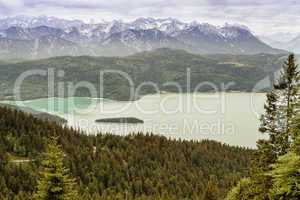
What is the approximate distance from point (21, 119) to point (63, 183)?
396 feet

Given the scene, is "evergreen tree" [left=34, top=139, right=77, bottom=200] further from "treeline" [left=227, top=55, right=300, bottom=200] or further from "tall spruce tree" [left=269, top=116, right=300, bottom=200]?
"tall spruce tree" [left=269, top=116, right=300, bottom=200]

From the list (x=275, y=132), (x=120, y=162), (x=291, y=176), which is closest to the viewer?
(x=291, y=176)

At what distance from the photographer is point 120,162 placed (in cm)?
12975

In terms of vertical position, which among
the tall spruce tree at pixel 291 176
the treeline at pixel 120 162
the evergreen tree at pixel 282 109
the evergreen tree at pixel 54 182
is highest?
the evergreen tree at pixel 282 109

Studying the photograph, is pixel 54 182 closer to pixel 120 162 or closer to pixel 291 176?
pixel 291 176

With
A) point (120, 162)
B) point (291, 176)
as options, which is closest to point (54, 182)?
point (291, 176)

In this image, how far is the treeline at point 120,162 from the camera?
102 metres

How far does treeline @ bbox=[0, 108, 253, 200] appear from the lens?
4028 inches

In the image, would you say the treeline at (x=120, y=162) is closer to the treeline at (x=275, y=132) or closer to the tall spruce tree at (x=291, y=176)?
the treeline at (x=275, y=132)

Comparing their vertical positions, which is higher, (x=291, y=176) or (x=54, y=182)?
(x=291, y=176)

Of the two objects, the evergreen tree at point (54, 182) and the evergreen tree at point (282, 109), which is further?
the evergreen tree at point (282, 109)


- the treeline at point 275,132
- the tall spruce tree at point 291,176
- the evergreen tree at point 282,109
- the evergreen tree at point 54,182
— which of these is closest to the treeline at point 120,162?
the evergreen tree at point 54,182

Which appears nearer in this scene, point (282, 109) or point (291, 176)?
point (291, 176)

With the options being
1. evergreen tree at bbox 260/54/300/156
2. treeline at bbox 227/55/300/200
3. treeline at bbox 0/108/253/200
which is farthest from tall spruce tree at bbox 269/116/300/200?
treeline at bbox 0/108/253/200
